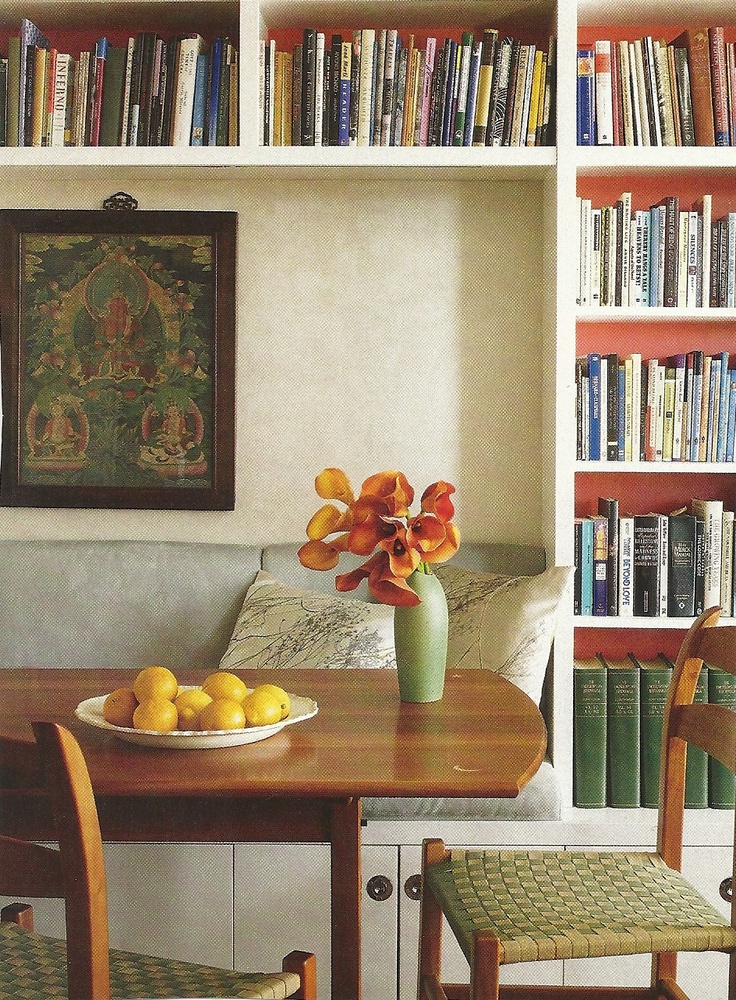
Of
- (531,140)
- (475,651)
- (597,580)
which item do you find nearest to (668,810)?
(475,651)

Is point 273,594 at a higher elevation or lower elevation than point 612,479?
lower

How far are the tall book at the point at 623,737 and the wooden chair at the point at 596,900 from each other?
30.7 inches

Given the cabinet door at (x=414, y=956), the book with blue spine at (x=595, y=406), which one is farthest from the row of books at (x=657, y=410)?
the cabinet door at (x=414, y=956)

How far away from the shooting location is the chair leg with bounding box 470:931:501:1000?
1539 millimetres

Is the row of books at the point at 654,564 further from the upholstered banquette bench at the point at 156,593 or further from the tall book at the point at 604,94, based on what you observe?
the tall book at the point at 604,94

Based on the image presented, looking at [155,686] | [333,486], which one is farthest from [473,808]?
[155,686]

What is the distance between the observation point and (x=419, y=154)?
9.18ft

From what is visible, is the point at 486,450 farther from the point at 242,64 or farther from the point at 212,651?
the point at 242,64

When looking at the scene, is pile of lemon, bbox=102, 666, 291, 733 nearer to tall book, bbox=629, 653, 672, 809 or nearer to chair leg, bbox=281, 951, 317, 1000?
chair leg, bbox=281, 951, 317, 1000

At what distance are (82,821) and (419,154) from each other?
215 cm

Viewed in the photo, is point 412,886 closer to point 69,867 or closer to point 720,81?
point 69,867

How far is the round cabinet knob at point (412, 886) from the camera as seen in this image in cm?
243

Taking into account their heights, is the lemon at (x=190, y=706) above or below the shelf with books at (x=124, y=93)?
below

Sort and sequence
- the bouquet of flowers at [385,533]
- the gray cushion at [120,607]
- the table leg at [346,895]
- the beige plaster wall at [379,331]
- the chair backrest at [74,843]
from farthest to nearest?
the beige plaster wall at [379,331]
the gray cushion at [120,607]
the bouquet of flowers at [385,533]
the table leg at [346,895]
the chair backrest at [74,843]
